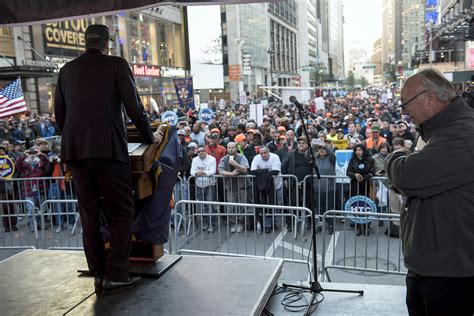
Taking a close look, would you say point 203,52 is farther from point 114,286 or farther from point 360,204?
point 114,286

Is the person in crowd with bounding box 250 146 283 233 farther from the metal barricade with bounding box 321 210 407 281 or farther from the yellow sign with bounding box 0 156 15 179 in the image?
the yellow sign with bounding box 0 156 15 179

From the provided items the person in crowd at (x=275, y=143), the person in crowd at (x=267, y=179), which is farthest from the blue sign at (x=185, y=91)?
the person in crowd at (x=267, y=179)

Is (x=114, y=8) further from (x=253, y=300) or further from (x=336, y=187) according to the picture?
(x=336, y=187)

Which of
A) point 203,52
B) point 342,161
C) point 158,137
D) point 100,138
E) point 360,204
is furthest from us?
point 203,52

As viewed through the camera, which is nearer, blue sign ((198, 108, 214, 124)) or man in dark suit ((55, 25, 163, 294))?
man in dark suit ((55, 25, 163, 294))

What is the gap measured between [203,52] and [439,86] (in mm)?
61055

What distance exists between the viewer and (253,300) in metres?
3.55

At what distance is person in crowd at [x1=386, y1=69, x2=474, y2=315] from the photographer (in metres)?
2.52

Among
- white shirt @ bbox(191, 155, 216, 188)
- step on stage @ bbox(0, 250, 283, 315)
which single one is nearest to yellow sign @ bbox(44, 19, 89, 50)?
white shirt @ bbox(191, 155, 216, 188)

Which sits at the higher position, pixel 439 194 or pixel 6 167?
pixel 439 194

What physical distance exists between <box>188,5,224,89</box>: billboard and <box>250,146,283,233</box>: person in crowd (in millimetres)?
51676

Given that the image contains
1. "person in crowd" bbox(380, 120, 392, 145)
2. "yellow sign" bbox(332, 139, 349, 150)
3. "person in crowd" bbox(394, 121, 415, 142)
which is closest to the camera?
"person in crowd" bbox(394, 121, 415, 142)

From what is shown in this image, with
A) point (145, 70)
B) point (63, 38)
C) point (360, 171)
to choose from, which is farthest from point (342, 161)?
point (145, 70)

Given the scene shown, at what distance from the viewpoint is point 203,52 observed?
203 ft
